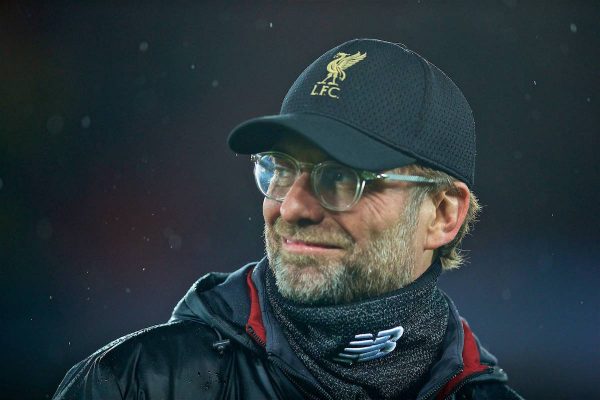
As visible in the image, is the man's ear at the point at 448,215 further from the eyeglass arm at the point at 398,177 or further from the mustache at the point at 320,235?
the mustache at the point at 320,235

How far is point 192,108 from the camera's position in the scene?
595cm

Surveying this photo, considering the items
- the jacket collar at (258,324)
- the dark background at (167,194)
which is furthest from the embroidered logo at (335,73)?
the dark background at (167,194)

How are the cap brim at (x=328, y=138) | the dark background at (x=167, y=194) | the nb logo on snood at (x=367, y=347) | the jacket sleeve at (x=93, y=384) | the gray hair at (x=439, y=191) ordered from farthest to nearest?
the dark background at (x=167, y=194) → the gray hair at (x=439, y=191) → the nb logo on snood at (x=367, y=347) → the cap brim at (x=328, y=138) → the jacket sleeve at (x=93, y=384)

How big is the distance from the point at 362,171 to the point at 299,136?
188 millimetres

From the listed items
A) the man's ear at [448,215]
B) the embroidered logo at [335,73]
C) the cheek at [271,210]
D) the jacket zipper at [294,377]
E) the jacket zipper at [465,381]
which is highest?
the embroidered logo at [335,73]

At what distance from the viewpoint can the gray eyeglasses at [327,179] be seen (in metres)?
1.85

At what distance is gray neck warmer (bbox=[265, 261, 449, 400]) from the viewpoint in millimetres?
1872

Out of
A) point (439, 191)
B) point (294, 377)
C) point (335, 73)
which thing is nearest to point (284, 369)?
point (294, 377)

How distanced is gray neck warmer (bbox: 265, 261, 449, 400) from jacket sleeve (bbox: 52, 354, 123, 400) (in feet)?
1.51

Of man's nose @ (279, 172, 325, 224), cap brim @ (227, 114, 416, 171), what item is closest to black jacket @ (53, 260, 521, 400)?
man's nose @ (279, 172, 325, 224)

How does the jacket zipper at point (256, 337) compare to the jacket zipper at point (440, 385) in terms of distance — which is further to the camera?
the jacket zipper at point (440, 385)

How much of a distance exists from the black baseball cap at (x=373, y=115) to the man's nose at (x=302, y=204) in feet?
0.47

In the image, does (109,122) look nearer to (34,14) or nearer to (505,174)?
(34,14)

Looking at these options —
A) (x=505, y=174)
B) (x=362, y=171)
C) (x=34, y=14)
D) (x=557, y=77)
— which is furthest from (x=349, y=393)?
(x=34, y=14)
